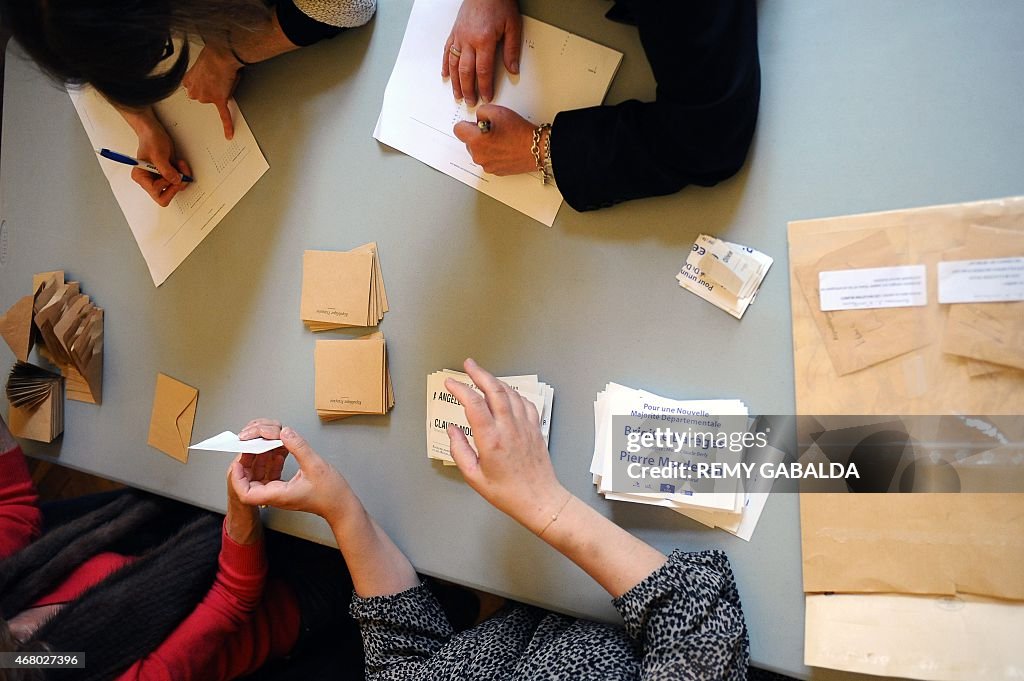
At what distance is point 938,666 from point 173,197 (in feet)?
4.17

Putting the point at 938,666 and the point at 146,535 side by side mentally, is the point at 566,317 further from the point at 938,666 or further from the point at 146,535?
the point at 146,535

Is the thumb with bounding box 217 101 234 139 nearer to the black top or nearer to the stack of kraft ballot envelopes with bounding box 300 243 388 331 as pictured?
the stack of kraft ballot envelopes with bounding box 300 243 388 331

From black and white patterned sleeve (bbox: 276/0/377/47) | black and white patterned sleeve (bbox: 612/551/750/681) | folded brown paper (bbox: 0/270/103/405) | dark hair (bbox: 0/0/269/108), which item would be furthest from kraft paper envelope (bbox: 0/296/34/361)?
black and white patterned sleeve (bbox: 612/551/750/681)

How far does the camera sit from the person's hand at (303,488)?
0.92 m

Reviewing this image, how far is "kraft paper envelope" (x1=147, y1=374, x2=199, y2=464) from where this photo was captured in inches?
43.5

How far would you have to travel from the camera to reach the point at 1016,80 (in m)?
0.75

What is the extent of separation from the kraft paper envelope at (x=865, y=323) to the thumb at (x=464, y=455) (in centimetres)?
44

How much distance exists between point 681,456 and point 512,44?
588 mm

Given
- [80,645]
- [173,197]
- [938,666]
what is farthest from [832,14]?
[80,645]

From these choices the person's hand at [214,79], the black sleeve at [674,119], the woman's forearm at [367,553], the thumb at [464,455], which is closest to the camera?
the black sleeve at [674,119]

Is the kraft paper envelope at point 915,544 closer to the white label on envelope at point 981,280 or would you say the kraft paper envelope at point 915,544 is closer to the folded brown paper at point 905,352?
the folded brown paper at point 905,352

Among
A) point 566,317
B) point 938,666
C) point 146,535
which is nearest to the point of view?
point 938,666

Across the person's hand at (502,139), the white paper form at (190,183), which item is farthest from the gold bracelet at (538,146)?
the white paper form at (190,183)

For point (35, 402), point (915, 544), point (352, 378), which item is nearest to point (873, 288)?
point (915, 544)
